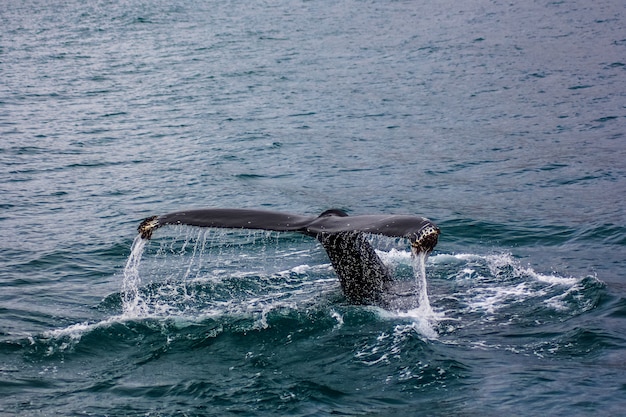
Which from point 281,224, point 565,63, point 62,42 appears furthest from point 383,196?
point 62,42

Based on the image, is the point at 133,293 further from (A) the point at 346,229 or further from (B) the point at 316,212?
(B) the point at 316,212

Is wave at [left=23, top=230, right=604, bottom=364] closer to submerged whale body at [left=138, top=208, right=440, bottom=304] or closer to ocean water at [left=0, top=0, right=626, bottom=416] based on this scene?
ocean water at [left=0, top=0, right=626, bottom=416]

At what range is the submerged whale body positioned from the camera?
803 centimetres

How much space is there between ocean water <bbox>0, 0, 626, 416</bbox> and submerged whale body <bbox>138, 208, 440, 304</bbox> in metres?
0.38

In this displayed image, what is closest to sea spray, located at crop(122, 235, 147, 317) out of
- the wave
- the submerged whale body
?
the wave

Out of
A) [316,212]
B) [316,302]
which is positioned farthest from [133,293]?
[316,212]

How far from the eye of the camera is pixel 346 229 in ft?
28.9

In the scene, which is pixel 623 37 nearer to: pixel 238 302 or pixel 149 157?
pixel 149 157

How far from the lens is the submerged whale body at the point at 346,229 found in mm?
8031

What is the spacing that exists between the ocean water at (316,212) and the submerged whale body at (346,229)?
0.38m

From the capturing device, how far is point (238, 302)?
11461 millimetres

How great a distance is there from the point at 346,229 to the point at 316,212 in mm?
7653

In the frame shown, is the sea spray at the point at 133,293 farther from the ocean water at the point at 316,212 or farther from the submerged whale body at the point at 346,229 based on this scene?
the submerged whale body at the point at 346,229

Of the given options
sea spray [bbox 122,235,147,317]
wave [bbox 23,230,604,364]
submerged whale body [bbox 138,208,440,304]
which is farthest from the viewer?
sea spray [bbox 122,235,147,317]
